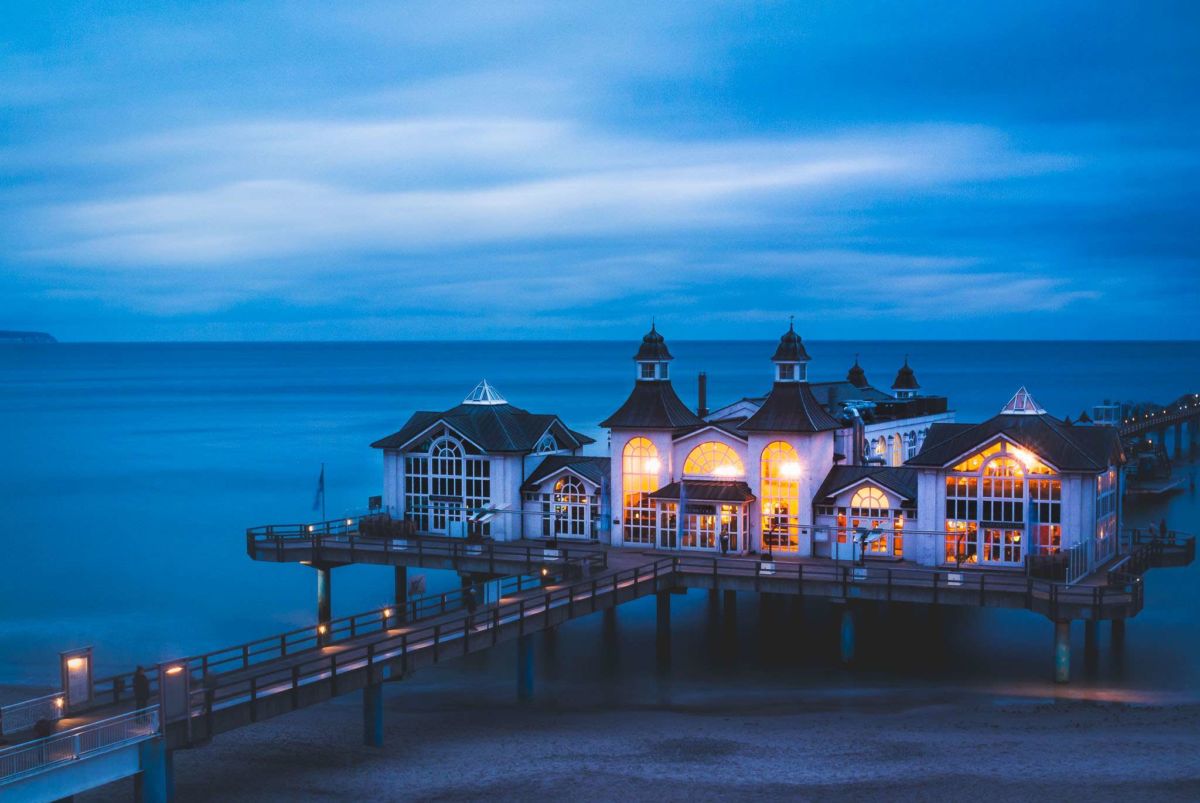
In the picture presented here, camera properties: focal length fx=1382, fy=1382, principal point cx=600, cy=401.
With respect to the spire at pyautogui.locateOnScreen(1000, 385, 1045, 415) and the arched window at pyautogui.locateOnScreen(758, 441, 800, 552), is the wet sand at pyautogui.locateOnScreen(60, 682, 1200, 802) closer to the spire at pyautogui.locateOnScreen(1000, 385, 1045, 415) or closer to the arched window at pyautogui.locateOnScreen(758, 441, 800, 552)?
the arched window at pyautogui.locateOnScreen(758, 441, 800, 552)

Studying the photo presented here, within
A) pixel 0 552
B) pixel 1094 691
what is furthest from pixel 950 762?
pixel 0 552

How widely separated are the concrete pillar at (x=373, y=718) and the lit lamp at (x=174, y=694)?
6249mm

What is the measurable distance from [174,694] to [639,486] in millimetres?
23919

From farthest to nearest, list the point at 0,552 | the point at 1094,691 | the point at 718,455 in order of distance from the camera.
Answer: the point at 0,552 → the point at 718,455 → the point at 1094,691

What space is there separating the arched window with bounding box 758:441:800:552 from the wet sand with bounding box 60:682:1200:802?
328 inches

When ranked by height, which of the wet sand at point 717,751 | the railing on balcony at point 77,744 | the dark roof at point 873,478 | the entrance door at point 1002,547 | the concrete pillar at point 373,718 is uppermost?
the dark roof at point 873,478

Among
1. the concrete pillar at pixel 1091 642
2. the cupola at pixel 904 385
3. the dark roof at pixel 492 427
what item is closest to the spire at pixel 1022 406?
the concrete pillar at pixel 1091 642

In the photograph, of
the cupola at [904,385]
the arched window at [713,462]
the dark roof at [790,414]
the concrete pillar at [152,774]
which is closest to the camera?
the concrete pillar at [152,774]

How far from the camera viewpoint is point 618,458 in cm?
4859

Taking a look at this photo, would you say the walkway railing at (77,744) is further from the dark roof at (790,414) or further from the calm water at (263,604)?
the dark roof at (790,414)

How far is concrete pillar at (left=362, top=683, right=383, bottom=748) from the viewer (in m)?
32.6

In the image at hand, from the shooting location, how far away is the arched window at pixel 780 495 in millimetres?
46375

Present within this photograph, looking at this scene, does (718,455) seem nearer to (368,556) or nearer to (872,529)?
(872,529)

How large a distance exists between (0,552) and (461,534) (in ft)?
87.7
